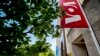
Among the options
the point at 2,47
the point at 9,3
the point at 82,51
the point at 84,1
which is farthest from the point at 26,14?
the point at 82,51

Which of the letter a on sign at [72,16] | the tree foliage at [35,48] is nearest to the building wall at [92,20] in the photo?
the letter a on sign at [72,16]

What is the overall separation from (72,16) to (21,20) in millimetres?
1401

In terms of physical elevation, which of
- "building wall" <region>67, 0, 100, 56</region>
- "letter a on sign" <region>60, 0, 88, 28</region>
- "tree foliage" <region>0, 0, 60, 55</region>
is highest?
"tree foliage" <region>0, 0, 60, 55</region>

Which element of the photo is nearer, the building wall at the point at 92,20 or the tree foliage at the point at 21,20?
the tree foliage at the point at 21,20

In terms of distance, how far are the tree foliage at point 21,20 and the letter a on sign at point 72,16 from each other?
38 centimetres

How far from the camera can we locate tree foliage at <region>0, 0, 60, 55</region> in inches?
163

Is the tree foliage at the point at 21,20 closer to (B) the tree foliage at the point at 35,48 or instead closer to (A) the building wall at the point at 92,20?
(B) the tree foliage at the point at 35,48

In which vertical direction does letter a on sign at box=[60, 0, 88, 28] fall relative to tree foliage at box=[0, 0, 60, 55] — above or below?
below

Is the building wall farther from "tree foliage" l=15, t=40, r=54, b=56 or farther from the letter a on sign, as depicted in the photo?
"tree foliage" l=15, t=40, r=54, b=56

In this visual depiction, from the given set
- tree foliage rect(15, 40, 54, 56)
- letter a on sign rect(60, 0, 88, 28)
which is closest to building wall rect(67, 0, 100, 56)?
letter a on sign rect(60, 0, 88, 28)

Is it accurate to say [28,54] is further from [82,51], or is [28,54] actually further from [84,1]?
[82,51]

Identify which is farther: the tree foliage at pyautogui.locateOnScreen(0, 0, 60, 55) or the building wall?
the building wall

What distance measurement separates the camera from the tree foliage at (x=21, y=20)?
13.6 feet

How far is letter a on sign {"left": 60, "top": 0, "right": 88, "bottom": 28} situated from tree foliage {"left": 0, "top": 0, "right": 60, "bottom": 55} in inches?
14.8
